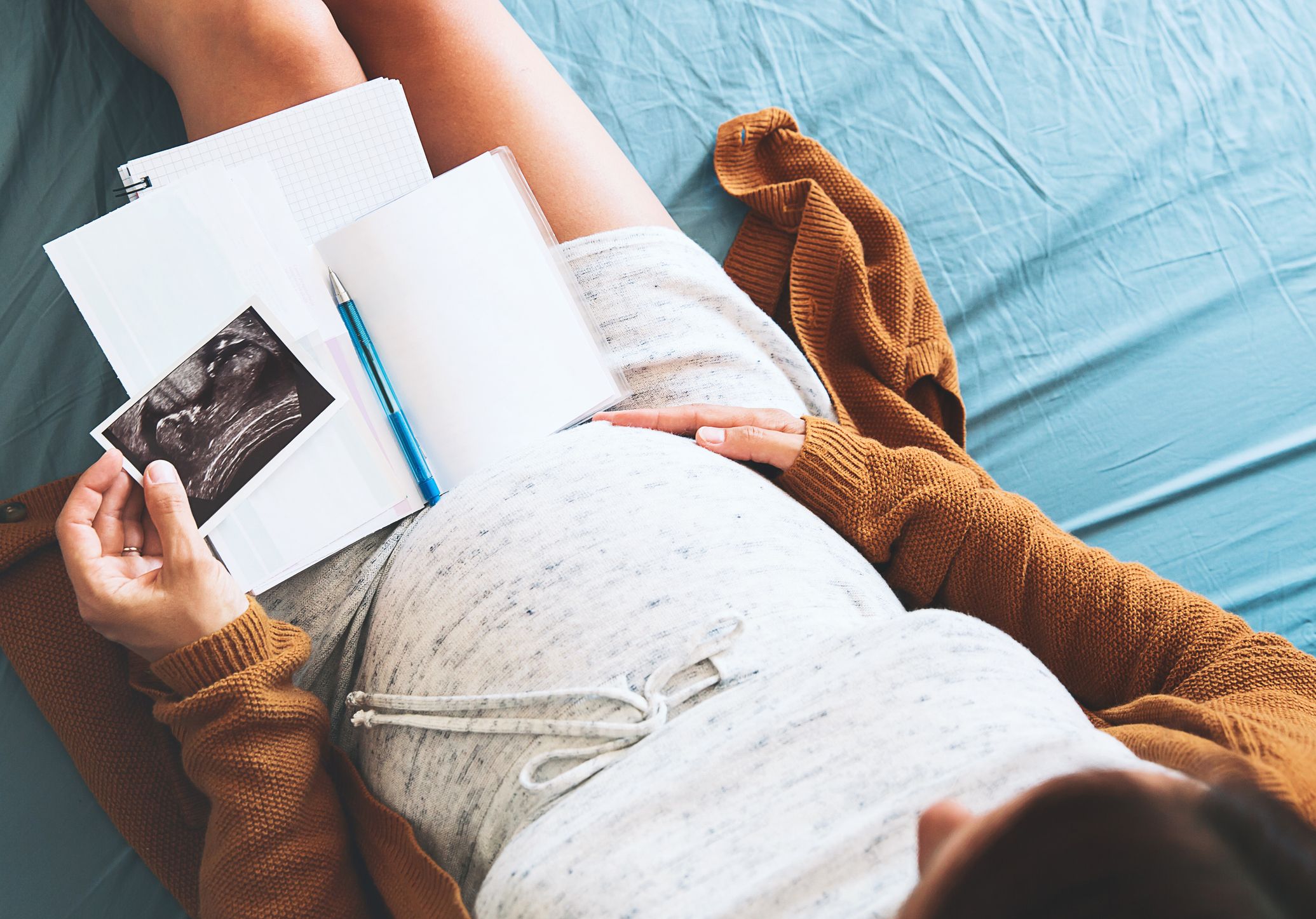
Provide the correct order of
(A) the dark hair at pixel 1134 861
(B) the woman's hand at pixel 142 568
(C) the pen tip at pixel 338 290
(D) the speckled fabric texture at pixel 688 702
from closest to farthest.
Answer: (A) the dark hair at pixel 1134 861 → (D) the speckled fabric texture at pixel 688 702 → (B) the woman's hand at pixel 142 568 → (C) the pen tip at pixel 338 290

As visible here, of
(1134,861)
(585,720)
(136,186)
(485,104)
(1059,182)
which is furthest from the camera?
(1059,182)

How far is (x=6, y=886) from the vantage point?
25.9 inches

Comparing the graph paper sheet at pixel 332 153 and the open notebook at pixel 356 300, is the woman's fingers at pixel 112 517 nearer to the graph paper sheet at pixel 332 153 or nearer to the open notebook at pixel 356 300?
the open notebook at pixel 356 300

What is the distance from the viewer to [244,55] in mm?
707

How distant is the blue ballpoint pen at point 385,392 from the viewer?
67 cm

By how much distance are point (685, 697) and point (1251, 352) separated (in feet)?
2.61

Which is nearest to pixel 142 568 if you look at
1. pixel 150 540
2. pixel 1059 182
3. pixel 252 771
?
pixel 150 540

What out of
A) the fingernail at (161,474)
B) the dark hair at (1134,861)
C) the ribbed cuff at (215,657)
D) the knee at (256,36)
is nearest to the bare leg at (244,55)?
the knee at (256,36)

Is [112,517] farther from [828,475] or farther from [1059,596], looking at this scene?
[1059,596]

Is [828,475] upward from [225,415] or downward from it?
downward

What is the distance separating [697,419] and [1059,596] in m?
0.33

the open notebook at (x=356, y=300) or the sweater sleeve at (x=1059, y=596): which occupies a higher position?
the open notebook at (x=356, y=300)

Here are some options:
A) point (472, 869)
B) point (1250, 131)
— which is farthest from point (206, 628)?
point (1250, 131)

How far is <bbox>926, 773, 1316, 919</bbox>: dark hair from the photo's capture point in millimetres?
296
